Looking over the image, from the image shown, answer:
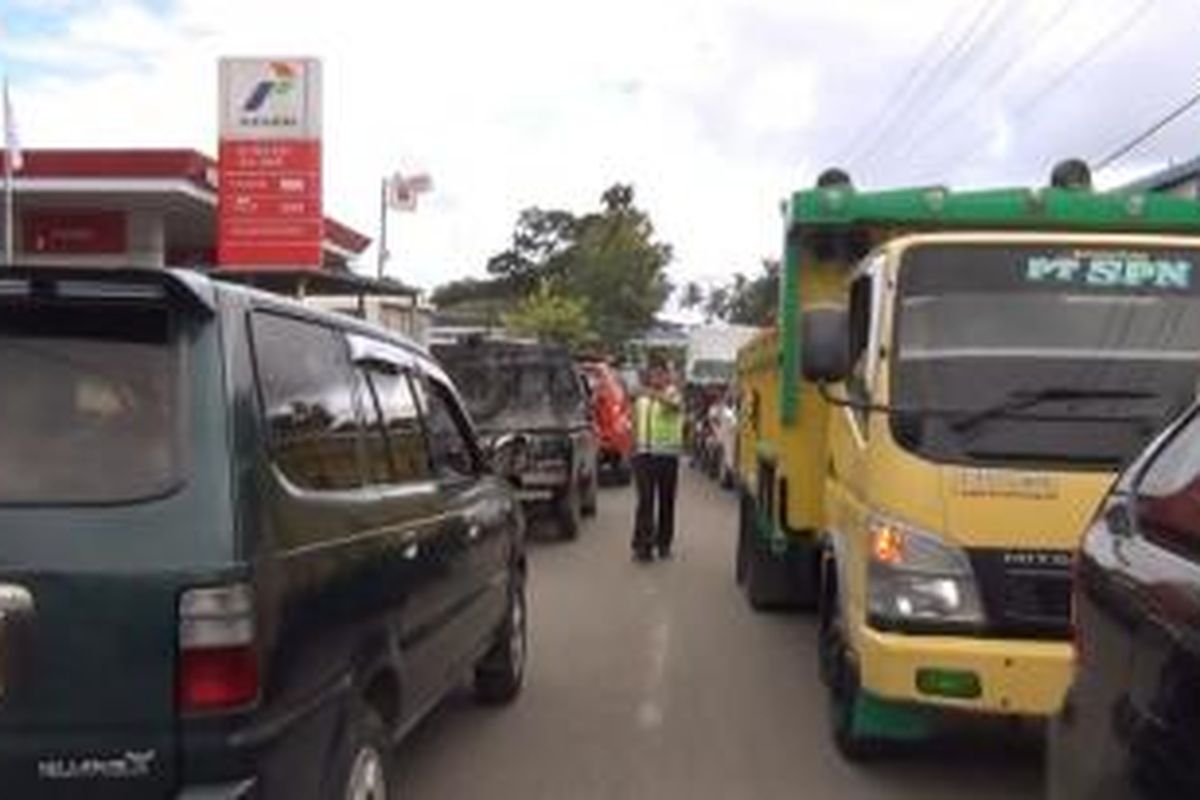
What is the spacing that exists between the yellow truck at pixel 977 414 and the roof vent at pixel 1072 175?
19 cm

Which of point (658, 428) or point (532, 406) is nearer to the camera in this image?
point (658, 428)

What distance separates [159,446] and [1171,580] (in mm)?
2700

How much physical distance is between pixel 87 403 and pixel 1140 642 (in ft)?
9.33

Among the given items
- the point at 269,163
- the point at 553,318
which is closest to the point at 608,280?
the point at 553,318

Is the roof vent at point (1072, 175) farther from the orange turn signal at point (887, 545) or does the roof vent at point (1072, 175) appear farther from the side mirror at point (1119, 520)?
the side mirror at point (1119, 520)

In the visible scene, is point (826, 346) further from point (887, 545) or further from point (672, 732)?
point (672, 732)

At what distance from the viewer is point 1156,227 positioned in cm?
1154

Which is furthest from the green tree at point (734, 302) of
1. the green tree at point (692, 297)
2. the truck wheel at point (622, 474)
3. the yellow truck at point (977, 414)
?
the yellow truck at point (977, 414)

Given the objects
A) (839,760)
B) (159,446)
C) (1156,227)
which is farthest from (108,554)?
(1156,227)

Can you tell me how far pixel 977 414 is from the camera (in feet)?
30.7

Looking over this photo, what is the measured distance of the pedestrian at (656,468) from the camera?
66.2ft

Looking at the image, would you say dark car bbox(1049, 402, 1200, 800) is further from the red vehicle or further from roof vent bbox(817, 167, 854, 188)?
the red vehicle

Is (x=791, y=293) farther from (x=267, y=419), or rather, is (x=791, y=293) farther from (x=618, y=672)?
(x=267, y=419)

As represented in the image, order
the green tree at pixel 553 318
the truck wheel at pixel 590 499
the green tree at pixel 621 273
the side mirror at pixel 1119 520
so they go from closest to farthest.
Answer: the side mirror at pixel 1119 520 < the truck wheel at pixel 590 499 < the green tree at pixel 553 318 < the green tree at pixel 621 273
